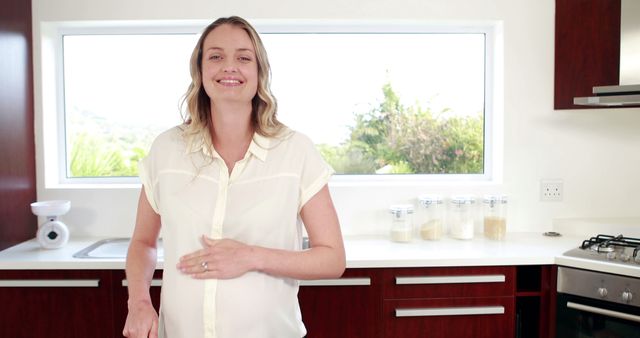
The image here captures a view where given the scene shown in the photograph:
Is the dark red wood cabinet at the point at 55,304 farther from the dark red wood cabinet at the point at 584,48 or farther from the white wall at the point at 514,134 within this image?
the dark red wood cabinet at the point at 584,48

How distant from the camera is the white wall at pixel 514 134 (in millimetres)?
2652

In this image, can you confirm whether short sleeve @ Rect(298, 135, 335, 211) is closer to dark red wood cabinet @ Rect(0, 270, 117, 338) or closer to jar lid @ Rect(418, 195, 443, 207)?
dark red wood cabinet @ Rect(0, 270, 117, 338)

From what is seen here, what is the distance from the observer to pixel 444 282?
2.17 meters

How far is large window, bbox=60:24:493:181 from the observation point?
2844mm

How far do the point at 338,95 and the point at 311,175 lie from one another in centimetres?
147

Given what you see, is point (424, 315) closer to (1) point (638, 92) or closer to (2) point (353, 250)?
(2) point (353, 250)

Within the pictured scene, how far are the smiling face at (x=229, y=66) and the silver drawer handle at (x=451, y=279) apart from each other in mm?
1065

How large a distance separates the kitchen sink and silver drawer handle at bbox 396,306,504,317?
1019 millimetres

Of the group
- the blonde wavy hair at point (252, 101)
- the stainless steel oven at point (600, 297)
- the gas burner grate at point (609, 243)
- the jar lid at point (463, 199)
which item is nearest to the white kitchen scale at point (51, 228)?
the blonde wavy hair at point (252, 101)

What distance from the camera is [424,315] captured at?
2.17 metres

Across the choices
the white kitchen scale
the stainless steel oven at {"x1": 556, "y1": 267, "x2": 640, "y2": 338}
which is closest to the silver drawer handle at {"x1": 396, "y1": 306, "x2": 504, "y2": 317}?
the stainless steel oven at {"x1": 556, "y1": 267, "x2": 640, "y2": 338}

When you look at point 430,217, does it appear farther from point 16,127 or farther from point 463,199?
point 16,127

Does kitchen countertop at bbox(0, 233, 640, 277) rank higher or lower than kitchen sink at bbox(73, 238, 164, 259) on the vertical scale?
higher

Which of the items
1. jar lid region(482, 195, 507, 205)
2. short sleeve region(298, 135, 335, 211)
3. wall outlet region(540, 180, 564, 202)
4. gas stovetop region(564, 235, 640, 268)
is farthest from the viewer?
wall outlet region(540, 180, 564, 202)
